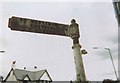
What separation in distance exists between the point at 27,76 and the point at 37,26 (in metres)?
40.4

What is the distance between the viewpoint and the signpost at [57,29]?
13209 millimetres

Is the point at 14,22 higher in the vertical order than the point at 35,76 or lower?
higher

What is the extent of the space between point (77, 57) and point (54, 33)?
2.30 metres

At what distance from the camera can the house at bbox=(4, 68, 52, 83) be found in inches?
2041

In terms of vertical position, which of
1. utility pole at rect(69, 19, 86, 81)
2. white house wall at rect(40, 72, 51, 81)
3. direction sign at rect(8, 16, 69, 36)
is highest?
direction sign at rect(8, 16, 69, 36)

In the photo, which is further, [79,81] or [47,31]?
[47,31]

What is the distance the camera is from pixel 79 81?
42.5ft

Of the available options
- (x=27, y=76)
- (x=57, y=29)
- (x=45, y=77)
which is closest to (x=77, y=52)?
(x=57, y=29)

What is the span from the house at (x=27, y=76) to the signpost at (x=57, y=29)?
1527 inches

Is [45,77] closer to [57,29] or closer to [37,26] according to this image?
[57,29]

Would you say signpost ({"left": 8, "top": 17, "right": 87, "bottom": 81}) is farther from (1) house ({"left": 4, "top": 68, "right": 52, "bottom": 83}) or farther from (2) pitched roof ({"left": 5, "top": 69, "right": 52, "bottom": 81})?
(2) pitched roof ({"left": 5, "top": 69, "right": 52, "bottom": 81})

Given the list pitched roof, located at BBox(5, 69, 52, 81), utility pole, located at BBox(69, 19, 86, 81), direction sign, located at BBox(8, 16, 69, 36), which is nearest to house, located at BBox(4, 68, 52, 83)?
pitched roof, located at BBox(5, 69, 52, 81)

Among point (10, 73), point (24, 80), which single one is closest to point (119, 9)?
point (24, 80)

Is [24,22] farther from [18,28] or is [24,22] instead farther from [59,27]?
[59,27]
